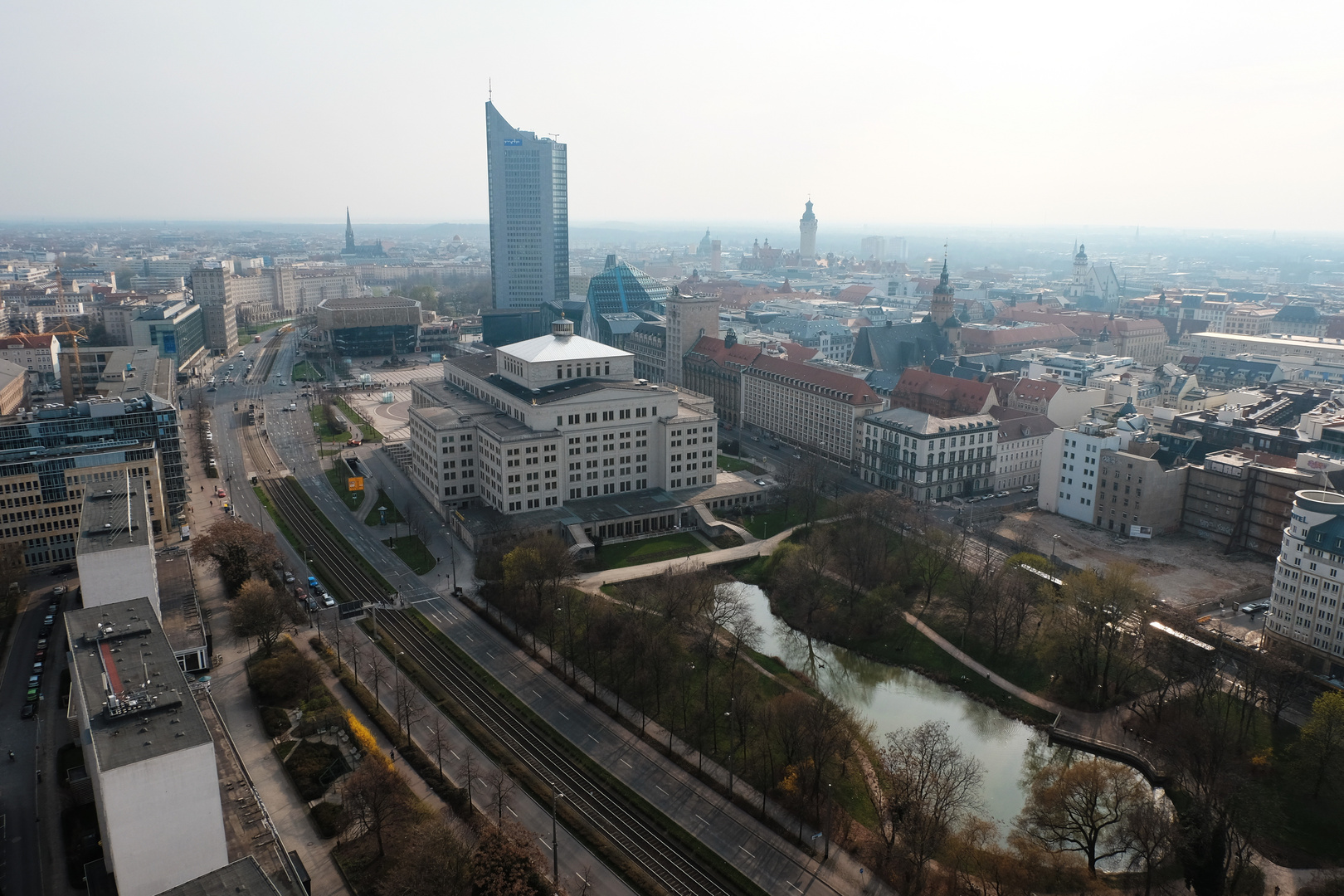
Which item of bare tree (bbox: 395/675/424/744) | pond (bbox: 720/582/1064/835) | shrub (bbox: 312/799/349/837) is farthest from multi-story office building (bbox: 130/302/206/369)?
pond (bbox: 720/582/1064/835)

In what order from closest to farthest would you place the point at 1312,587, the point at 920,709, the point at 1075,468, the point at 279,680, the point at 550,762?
the point at 550,762
the point at 279,680
the point at 920,709
the point at 1312,587
the point at 1075,468

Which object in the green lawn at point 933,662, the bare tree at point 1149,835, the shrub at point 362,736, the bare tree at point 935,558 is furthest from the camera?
the bare tree at point 935,558

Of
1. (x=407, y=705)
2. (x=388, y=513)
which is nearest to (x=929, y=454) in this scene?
(x=388, y=513)

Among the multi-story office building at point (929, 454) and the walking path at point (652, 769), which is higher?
the multi-story office building at point (929, 454)

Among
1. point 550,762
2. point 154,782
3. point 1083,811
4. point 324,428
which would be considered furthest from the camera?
point 324,428

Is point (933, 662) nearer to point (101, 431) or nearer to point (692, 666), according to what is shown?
point (692, 666)

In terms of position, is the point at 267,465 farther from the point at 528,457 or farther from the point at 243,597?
the point at 243,597

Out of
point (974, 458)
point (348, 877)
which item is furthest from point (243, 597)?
point (974, 458)

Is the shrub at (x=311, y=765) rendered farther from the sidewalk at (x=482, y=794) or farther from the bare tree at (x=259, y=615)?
the bare tree at (x=259, y=615)

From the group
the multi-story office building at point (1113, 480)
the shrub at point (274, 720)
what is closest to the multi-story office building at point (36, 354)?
the shrub at point (274, 720)
